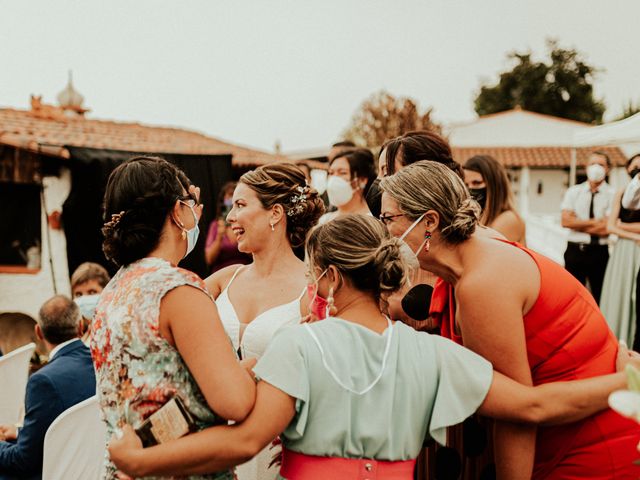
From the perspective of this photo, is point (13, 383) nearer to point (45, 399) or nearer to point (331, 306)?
point (45, 399)

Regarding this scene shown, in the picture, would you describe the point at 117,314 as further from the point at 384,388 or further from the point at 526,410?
the point at 526,410

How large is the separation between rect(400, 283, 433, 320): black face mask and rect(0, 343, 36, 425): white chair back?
280 centimetres

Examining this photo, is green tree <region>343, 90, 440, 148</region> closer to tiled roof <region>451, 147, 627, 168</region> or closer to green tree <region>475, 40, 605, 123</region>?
tiled roof <region>451, 147, 627, 168</region>

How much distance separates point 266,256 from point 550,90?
203 feet

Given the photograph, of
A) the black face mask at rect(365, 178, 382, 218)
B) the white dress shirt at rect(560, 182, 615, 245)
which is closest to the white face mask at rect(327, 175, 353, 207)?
the black face mask at rect(365, 178, 382, 218)

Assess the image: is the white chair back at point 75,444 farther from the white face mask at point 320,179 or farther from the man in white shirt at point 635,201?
the man in white shirt at point 635,201

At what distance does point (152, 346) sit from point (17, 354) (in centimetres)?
313

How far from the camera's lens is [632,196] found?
6.45 m

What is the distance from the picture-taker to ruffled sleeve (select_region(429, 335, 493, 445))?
6.07ft

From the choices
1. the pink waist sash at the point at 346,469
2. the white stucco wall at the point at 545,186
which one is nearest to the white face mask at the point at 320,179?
the pink waist sash at the point at 346,469

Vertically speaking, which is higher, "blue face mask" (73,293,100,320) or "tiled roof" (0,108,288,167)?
"tiled roof" (0,108,288,167)

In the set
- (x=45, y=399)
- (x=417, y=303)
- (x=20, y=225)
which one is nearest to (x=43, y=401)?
(x=45, y=399)

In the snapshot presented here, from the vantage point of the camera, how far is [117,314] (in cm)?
187

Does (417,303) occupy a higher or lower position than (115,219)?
lower
